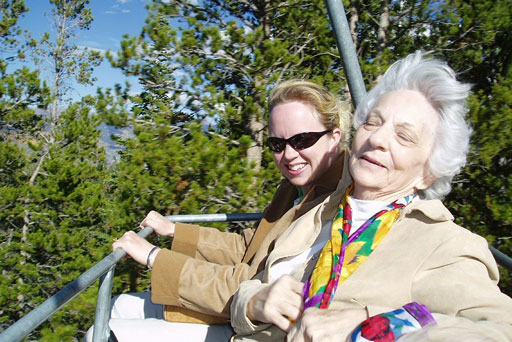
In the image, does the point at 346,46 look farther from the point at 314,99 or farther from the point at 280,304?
the point at 280,304

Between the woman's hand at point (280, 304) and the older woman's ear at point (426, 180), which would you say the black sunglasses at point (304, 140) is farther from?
the woman's hand at point (280, 304)

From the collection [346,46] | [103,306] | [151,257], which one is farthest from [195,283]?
[346,46]

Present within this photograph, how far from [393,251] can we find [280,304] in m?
0.38

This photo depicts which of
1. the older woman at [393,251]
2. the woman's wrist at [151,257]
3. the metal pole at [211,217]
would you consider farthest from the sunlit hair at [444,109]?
the metal pole at [211,217]

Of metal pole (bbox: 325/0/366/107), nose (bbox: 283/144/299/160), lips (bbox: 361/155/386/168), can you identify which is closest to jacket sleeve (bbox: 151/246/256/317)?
nose (bbox: 283/144/299/160)

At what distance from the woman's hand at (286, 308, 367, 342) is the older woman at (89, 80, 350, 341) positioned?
0.55 meters

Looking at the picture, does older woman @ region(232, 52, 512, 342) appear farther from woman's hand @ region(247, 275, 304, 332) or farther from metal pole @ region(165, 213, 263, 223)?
metal pole @ region(165, 213, 263, 223)

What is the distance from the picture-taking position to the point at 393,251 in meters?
1.26

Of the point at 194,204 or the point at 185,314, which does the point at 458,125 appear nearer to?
the point at 185,314

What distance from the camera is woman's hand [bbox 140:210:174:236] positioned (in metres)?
2.25

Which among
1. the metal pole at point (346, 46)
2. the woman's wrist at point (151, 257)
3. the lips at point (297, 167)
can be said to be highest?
the metal pole at point (346, 46)

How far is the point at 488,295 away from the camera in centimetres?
106

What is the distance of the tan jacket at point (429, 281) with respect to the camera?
1.04m

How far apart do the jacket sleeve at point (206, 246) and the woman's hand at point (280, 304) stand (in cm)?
94
